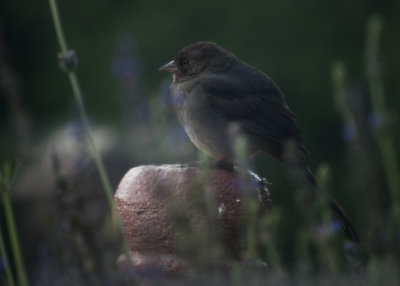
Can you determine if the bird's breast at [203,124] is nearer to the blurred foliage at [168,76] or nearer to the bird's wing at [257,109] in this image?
the bird's wing at [257,109]

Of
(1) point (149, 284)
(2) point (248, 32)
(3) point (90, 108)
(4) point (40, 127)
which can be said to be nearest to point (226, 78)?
(1) point (149, 284)

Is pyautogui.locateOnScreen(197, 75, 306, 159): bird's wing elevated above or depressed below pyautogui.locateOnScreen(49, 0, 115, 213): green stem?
below

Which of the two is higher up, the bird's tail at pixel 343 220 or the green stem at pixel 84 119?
the green stem at pixel 84 119

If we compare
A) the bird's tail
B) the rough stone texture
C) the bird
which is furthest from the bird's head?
the rough stone texture

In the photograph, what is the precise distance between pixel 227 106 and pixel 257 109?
0.50 feet

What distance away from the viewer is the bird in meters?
3.66

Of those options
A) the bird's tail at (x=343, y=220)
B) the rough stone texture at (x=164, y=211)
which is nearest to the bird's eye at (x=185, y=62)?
the bird's tail at (x=343, y=220)

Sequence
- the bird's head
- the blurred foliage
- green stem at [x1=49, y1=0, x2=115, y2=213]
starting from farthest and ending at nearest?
the blurred foliage < the bird's head < green stem at [x1=49, y1=0, x2=115, y2=213]

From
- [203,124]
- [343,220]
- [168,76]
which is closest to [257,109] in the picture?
[203,124]

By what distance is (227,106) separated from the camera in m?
3.82

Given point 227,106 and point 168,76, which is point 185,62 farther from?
point 168,76

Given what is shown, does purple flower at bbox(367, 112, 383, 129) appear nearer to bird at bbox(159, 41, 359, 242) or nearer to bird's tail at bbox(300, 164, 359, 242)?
bird at bbox(159, 41, 359, 242)

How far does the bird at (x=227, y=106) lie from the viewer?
3.66m

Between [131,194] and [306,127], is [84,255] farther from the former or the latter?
[306,127]
